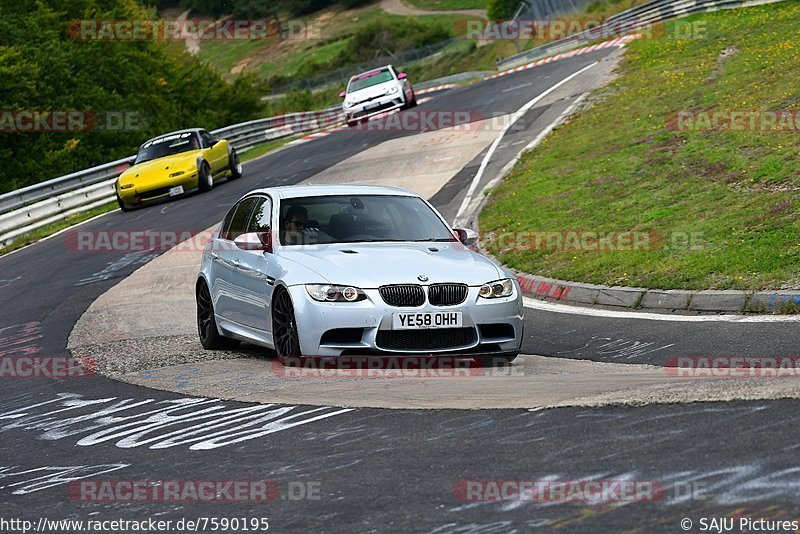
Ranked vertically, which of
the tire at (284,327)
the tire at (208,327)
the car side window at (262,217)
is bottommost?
the tire at (208,327)

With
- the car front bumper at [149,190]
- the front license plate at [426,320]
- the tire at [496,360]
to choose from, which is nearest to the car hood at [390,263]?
the front license plate at [426,320]

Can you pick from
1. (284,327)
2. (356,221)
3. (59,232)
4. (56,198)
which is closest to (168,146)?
(56,198)

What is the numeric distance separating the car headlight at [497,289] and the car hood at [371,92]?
103 ft

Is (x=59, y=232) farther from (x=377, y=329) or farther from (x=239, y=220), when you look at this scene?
(x=377, y=329)

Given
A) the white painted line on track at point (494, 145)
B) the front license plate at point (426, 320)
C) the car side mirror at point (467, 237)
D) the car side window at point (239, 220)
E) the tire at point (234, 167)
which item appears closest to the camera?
the front license plate at point (426, 320)

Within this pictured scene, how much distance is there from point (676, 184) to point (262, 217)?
757 cm

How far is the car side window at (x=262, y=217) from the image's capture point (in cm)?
1120

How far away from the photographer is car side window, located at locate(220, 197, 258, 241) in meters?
11.9

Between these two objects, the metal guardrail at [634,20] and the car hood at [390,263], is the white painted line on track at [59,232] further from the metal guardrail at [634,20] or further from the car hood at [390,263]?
the metal guardrail at [634,20]

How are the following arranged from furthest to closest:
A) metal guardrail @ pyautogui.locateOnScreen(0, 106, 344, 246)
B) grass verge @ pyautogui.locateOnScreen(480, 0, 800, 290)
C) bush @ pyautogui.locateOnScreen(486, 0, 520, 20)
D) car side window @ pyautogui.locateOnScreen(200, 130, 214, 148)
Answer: bush @ pyautogui.locateOnScreen(486, 0, 520, 20)
car side window @ pyautogui.locateOnScreen(200, 130, 214, 148)
metal guardrail @ pyautogui.locateOnScreen(0, 106, 344, 246)
grass verge @ pyautogui.locateOnScreen(480, 0, 800, 290)

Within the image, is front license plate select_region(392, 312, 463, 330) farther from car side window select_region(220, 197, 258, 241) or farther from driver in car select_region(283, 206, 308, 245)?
car side window select_region(220, 197, 258, 241)

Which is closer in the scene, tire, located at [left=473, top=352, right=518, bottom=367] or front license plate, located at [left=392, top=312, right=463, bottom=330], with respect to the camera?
front license plate, located at [left=392, top=312, right=463, bottom=330]

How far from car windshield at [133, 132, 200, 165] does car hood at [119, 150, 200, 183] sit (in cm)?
23

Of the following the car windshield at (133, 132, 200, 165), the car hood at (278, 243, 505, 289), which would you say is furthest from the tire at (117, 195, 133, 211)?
the car hood at (278, 243, 505, 289)
